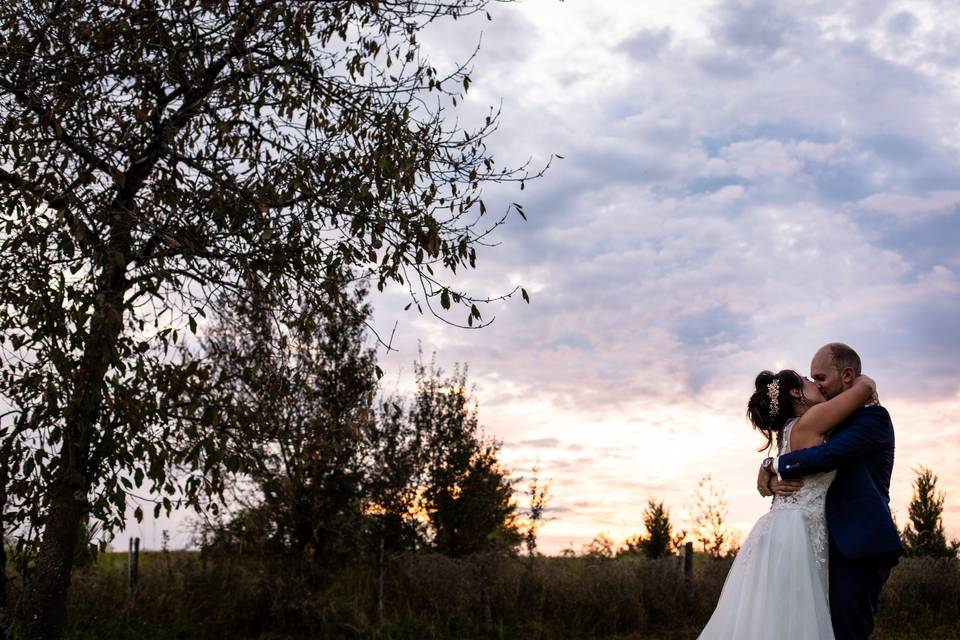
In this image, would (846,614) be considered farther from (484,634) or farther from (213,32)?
(484,634)

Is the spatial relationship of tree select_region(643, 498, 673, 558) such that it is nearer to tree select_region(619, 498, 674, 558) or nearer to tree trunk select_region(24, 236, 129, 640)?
tree select_region(619, 498, 674, 558)

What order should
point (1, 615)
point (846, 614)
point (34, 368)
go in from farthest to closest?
point (1, 615), point (34, 368), point (846, 614)

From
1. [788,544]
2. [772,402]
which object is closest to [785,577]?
[788,544]

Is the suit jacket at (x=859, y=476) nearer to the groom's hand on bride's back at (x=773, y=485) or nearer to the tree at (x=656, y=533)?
Result: the groom's hand on bride's back at (x=773, y=485)

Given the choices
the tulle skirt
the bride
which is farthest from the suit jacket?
the tulle skirt

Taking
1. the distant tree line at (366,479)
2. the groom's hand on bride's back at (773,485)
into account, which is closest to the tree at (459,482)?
the distant tree line at (366,479)

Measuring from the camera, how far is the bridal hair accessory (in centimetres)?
598

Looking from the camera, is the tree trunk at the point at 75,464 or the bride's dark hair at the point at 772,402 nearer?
the bride's dark hair at the point at 772,402

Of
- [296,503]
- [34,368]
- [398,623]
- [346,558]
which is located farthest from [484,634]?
[34,368]

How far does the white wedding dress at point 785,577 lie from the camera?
217 inches

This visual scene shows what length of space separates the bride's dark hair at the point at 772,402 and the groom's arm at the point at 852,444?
1.58 ft

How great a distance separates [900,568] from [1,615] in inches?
730

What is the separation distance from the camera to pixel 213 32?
8.99 meters

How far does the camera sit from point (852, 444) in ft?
17.6
